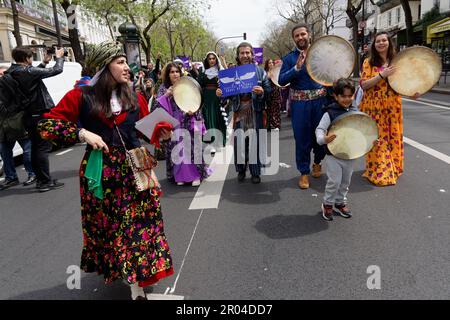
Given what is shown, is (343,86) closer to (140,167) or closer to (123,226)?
(140,167)

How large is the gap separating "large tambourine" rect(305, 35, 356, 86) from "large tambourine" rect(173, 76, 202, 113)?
4.97ft

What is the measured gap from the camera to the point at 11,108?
5.74 meters

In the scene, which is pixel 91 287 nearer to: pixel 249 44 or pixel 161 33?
pixel 249 44

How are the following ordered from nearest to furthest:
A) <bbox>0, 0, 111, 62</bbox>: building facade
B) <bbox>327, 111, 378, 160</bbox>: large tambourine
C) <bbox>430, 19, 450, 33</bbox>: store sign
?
1. <bbox>327, 111, 378, 160</bbox>: large tambourine
2. <bbox>430, 19, 450, 33</bbox>: store sign
3. <bbox>0, 0, 111, 62</bbox>: building facade

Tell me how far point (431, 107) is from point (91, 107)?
12288 millimetres

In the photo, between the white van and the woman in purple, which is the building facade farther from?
the woman in purple

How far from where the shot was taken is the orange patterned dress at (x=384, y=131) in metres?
4.79

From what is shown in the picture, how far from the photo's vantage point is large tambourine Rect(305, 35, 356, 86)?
4.25 meters

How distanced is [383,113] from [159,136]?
11.4 ft

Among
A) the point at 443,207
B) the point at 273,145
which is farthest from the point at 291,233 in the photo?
the point at 273,145

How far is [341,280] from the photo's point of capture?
2.78 metres

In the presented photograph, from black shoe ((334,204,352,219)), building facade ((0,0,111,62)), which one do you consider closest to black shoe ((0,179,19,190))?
black shoe ((334,204,352,219))

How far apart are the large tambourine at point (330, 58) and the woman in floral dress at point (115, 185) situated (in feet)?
8.00

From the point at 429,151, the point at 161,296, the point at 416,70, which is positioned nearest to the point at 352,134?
the point at 416,70
